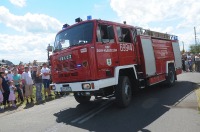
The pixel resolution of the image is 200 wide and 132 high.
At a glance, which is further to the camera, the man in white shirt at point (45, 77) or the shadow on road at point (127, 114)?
the man in white shirt at point (45, 77)

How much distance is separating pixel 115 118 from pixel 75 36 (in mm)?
2976

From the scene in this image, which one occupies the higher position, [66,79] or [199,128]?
[66,79]

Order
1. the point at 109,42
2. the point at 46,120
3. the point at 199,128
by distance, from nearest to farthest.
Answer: the point at 199,128
the point at 46,120
the point at 109,42

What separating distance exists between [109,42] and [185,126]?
12.0 ft

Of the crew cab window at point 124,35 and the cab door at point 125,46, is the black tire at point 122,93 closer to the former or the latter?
the cab door at point 125,46

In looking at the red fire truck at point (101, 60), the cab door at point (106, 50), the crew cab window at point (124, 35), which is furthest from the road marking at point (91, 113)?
the crew cab window at point (124, 35)

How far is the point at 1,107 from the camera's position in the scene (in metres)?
11.8

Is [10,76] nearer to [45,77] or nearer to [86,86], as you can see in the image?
[45,77]

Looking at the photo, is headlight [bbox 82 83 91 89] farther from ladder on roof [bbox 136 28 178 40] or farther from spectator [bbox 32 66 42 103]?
spectator [bbox 32 66 42 103]

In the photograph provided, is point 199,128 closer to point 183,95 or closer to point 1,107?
point 183,95

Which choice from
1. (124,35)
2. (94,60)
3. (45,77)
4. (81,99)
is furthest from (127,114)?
(45,77)

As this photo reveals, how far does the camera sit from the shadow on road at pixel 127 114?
7.10 metres

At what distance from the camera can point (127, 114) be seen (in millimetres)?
8367

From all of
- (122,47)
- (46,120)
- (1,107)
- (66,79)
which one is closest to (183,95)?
(122,47)
